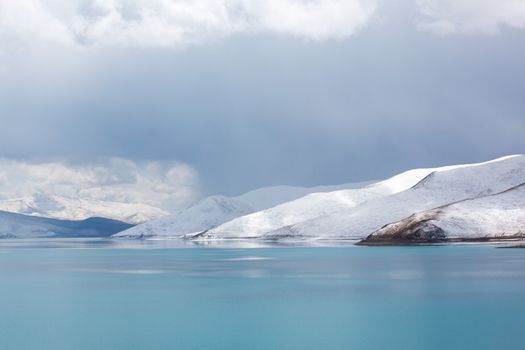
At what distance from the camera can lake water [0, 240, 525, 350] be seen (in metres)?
49.5

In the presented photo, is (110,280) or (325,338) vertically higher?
(110,280)

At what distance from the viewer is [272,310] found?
208ft

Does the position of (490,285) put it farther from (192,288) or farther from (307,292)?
(192,288)

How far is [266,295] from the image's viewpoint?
7431cm

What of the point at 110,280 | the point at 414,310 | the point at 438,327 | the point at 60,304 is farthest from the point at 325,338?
the point at 110,280

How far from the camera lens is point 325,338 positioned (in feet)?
163

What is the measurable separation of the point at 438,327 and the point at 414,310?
27.1ft

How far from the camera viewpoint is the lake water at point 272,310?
162ft

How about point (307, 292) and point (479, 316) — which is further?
point (307, 292)

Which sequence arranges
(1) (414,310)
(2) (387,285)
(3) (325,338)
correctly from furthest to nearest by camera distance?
(2) (387,285)
(1) (414,310)
(3) (325,338)

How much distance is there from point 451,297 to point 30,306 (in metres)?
36.6

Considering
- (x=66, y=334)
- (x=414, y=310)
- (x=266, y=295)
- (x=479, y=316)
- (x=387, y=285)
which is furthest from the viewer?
(x=387, y=285)

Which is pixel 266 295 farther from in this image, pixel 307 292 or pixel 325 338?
pixel 325 338

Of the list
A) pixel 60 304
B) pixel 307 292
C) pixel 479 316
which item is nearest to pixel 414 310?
pixel 479 316
